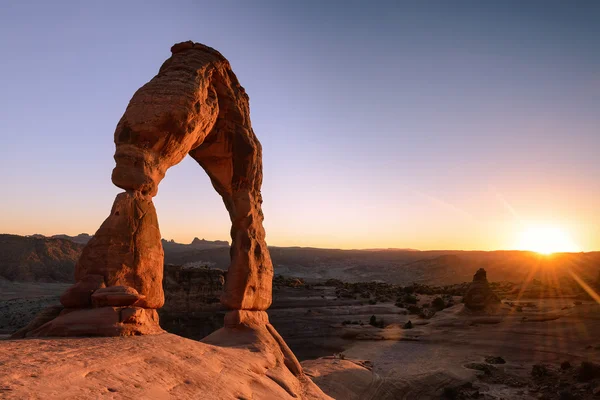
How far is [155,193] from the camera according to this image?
24.0 feet

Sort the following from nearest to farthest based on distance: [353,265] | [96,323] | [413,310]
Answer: [96,323], [413,310], [353,265]

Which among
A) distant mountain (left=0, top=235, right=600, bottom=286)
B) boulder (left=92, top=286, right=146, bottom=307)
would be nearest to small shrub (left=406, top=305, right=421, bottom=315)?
distant mountain (left=0, top=235, right=600, bottom=286)

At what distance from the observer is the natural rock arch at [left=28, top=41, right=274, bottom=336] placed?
588 centimetres

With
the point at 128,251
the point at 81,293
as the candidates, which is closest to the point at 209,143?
the point at 128,251

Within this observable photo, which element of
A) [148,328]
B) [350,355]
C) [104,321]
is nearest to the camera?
[104,321]

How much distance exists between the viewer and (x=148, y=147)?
7.22 metres

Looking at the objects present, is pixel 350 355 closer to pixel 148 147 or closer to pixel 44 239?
pixel 148 147

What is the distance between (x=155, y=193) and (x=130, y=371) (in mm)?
3694

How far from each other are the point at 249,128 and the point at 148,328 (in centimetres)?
619

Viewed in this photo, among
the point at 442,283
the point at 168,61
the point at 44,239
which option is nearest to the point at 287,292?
the point at 168,61

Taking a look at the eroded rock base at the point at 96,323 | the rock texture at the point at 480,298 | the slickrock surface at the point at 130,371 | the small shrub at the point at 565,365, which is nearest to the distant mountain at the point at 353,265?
the rock texture at the point at 480,298

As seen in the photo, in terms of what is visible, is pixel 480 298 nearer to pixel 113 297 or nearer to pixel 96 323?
pixel 113 297

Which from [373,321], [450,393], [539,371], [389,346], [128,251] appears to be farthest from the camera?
[373,321]

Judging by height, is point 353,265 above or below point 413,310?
below
